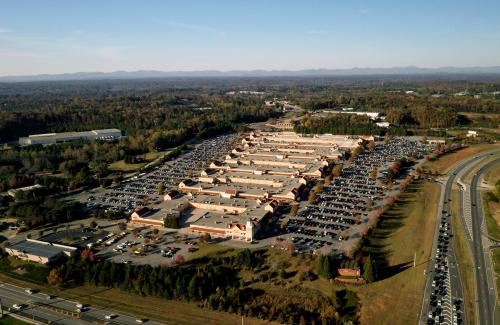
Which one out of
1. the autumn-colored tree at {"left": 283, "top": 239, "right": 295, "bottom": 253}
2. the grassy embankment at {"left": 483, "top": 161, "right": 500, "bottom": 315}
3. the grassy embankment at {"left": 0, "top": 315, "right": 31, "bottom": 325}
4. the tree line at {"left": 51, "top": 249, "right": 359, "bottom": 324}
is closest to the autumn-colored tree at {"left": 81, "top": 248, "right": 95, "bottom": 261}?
the tree line at {"left": 51, "top": 249, "right": 359, "bottom": 324}

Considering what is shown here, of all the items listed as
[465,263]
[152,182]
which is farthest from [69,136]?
[465,263]

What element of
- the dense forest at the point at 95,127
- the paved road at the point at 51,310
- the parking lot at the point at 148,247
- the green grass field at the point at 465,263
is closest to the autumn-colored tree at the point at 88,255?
the parking lot at the point at 148,247

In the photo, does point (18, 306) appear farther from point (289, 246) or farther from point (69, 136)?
point (69, 136)

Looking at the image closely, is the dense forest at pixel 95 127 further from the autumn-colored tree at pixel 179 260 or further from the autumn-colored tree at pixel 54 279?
the autumn-colored tree at pixel 179 260

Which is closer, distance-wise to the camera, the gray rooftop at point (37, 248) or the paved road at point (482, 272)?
the paved road at point (482, 272)

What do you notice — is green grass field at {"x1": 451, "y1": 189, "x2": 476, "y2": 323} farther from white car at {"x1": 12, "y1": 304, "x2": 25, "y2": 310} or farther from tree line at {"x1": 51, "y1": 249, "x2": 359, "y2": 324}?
white car at {"x1": 12, "y1": 304, "x2": 25, "y2": 310}
